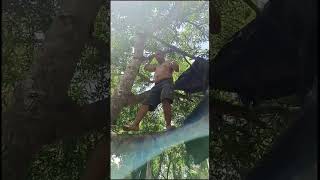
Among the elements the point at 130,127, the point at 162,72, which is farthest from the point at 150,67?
the point at 130,127

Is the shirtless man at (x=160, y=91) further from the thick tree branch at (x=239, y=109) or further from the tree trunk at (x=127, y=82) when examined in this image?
the thick tree branch at (x=239, y=109)

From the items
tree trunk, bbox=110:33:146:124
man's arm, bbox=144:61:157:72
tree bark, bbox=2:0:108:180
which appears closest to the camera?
tree bark, bbox=2:0:108:180

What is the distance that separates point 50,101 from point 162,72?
0.83 m

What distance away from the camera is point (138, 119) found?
11.4 feet

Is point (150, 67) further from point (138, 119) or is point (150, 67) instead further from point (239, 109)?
point (239, 109)

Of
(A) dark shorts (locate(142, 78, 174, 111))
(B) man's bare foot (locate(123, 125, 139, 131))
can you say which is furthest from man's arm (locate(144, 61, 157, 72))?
(B) man's bare foot (locate(123, 125, 139, 131))

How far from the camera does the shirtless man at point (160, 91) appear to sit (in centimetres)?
350

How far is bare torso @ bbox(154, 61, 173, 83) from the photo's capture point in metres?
3.54

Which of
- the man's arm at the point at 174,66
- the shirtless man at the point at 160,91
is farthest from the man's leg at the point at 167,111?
the man's arm at the point at 174,66

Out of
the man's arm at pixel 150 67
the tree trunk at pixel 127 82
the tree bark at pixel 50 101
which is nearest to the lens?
the tree bark at pixel 50 101

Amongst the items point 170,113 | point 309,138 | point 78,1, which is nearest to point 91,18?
point 78,1

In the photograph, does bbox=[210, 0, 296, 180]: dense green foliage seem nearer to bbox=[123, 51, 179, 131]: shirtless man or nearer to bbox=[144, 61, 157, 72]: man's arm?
bbox=[123, 51, 179, 131]: shirtless man

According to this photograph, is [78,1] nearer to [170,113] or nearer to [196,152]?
[170,113]

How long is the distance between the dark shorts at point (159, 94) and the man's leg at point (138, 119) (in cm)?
3
